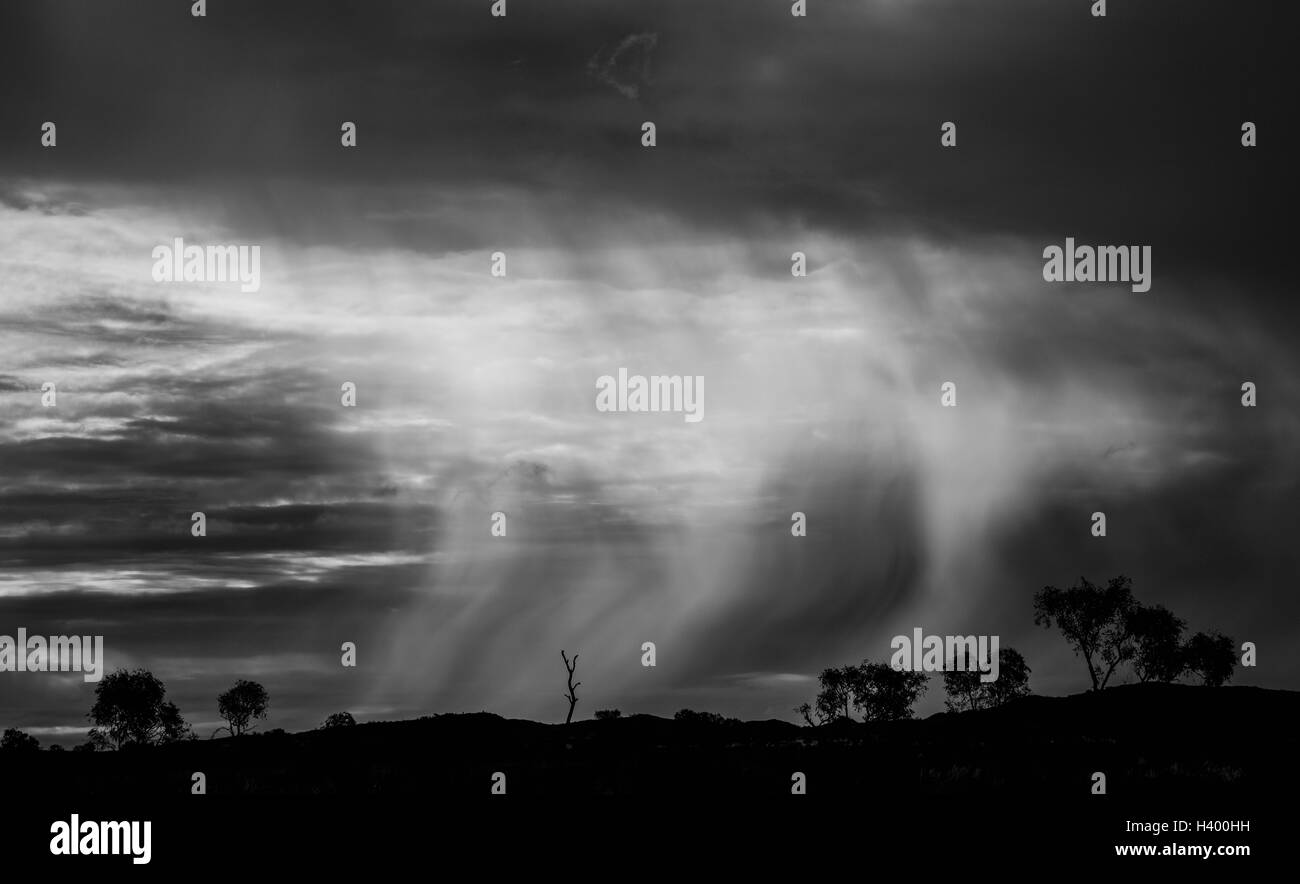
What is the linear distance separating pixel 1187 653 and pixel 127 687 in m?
111

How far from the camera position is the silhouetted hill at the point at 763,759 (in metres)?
48.5

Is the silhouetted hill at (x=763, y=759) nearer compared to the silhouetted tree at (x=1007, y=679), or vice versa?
the silhouetted hill at (x=763, y=759)

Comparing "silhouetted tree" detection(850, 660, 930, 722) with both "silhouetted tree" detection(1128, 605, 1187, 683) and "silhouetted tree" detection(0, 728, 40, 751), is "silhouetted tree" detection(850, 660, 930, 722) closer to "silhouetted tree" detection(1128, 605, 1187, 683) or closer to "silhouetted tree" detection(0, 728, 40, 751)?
"silhouetted tree" detection(1128, 605, 1187, 683)

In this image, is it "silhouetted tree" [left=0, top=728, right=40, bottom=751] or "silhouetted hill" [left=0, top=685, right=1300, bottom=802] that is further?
"silhouetted tree" [left=0, top=728, right=40, bottom=751]

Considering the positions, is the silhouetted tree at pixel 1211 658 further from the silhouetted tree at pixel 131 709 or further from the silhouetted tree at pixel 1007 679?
the silhouetted tree at pixel 131 709

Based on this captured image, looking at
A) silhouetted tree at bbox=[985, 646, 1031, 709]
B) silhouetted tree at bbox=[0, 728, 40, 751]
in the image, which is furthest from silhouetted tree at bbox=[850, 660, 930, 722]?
silhouetted tree at bbox=[0, 728, 40, 751]

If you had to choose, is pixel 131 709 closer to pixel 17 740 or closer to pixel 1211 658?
pixel 17 740

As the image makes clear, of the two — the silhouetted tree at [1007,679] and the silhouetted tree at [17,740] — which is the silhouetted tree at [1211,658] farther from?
the silhouetted tree at [17,740]

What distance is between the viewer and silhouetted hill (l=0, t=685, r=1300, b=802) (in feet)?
159

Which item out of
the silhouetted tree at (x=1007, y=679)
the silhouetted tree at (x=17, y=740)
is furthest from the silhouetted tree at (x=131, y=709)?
the silhouetted tree at (x=1007, y=679)
